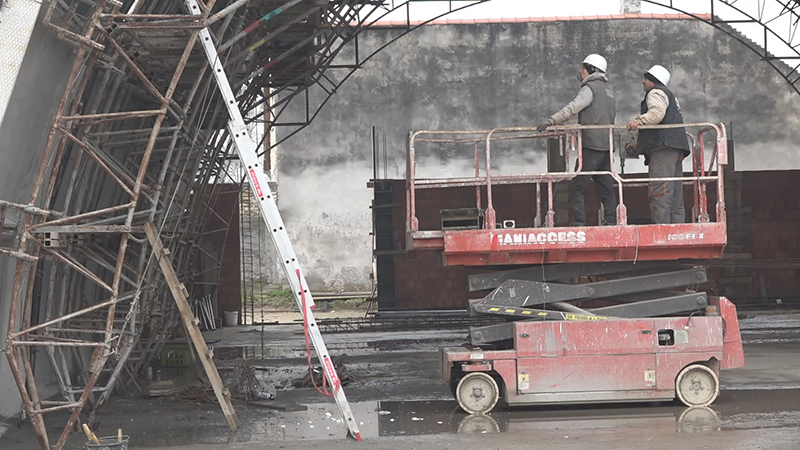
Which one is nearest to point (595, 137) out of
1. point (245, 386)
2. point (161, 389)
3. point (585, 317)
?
point (585, 317)

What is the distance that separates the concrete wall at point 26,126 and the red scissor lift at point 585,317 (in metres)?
3.83

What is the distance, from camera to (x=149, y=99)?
11797 mm

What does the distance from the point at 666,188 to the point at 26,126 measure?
22.4 ft

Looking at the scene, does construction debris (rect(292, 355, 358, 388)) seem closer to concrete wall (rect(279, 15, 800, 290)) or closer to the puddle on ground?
the puddle on ground

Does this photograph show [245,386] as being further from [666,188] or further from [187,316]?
[666,188]

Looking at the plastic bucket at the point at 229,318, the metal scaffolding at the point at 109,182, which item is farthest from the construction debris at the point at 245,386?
the plastic bucket at the point at 229,318

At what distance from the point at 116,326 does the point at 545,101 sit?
19.2 m

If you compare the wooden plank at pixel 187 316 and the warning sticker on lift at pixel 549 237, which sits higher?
the warning sticker on lift at pixel 549 237

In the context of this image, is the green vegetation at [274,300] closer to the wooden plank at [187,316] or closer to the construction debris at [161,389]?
the construction debris at [161,389]

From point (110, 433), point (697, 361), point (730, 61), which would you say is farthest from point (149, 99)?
point (730, 61)

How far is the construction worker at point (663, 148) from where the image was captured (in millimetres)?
10422

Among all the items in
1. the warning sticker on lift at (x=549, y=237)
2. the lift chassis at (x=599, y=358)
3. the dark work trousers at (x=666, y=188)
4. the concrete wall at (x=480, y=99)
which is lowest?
the lift chassis at (x=599, y=358)

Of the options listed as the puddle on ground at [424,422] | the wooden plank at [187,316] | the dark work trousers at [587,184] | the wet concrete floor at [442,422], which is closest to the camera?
the wet concrete floor at [442,422]

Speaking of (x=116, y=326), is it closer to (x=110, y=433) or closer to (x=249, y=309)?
(x=110, y=433)
